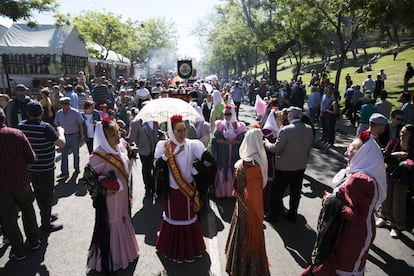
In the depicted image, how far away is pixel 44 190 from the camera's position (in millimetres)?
5133

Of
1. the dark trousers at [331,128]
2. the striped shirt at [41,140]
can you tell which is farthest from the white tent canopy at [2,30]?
the dark trousers at [331,128]

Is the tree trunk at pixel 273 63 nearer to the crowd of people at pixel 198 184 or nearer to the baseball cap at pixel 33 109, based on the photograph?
the crowd of people at pixel 198 184

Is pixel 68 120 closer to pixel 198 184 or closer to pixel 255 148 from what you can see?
pixel 198 184

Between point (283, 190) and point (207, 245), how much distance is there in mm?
1630

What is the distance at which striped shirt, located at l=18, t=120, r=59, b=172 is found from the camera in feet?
15.6

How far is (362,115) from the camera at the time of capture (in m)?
8.85

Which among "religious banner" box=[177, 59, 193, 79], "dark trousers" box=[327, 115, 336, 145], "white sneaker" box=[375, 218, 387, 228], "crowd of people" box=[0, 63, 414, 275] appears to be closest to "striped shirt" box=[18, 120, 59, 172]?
"crowd of people" box=[0, 63, 414, 275]

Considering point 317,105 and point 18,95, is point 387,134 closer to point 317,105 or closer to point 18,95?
point 317,105

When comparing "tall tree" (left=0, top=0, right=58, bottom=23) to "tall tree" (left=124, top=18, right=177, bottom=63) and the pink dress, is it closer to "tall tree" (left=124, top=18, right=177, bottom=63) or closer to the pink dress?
the pink dress

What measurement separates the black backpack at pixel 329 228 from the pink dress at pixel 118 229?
7.69ft

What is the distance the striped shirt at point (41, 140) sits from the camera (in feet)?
15.6

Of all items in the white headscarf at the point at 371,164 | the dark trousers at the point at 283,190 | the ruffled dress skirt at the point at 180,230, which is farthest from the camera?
the dark trousers at the point at 283,190

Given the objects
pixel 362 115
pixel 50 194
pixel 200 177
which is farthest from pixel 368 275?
pixel 362 115

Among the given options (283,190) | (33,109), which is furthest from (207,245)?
(33,109)
